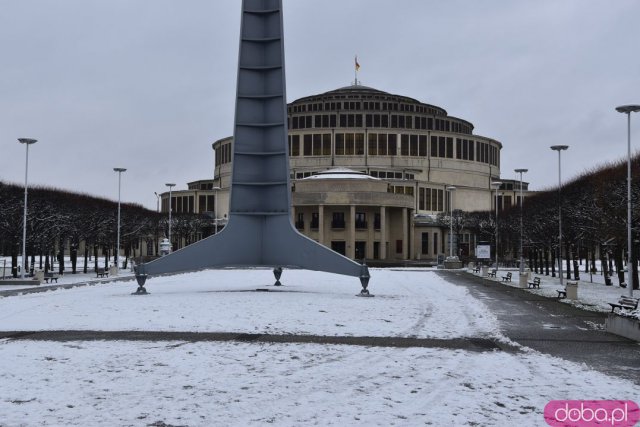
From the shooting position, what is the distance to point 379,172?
107m

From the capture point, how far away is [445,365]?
531 inches

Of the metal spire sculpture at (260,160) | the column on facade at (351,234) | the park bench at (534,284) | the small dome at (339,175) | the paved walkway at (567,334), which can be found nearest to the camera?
the paved walkway at (567,334)

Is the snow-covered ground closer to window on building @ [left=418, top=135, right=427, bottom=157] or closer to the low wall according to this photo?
the low wall

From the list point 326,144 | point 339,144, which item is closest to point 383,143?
point 339,144

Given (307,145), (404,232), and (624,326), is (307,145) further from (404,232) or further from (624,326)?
(624,326)

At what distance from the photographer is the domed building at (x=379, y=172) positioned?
85250mm

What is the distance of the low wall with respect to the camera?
17.7 meters

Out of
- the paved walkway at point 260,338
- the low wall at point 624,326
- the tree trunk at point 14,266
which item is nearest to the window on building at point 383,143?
the tree trunk at point 14,266

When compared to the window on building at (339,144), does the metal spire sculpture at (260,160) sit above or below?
below

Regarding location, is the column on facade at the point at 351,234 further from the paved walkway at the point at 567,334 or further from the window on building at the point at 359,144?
the paved walkway at the point at 567,334

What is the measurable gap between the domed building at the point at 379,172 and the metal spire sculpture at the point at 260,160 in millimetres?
49475

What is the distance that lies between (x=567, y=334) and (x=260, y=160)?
19.4m

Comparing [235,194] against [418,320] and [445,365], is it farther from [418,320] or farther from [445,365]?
[445,365]

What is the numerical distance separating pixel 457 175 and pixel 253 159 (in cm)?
8419
